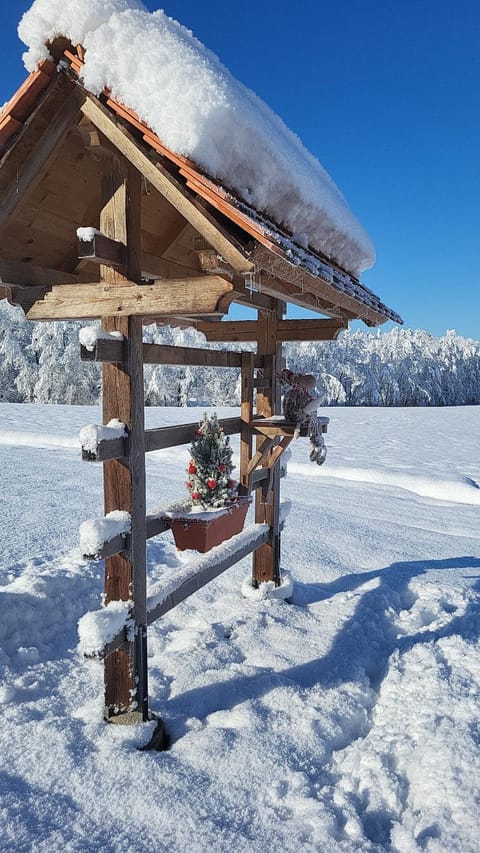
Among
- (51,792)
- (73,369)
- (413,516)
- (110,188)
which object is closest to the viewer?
(51,792)

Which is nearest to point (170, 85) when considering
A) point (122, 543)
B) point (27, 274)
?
→ point (27, 274)

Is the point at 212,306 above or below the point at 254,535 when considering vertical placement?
above

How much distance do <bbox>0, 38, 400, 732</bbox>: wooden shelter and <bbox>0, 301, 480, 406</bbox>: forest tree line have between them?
26.6 metres

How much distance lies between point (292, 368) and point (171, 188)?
42.7 m

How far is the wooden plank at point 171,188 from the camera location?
2.56 meters

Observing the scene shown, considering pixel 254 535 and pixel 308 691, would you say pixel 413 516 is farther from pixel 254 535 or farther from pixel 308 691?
pixel 308 691

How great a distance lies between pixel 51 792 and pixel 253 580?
2.89m

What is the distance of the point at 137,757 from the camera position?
9.62ft

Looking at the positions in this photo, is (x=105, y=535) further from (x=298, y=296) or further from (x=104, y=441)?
(x=298, y=296)

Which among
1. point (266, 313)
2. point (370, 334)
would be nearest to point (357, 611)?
point (266, 313)

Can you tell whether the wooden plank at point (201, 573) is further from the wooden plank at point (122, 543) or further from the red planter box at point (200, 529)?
the wooden plank at point (122, 543)

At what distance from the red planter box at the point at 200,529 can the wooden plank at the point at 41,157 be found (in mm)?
2183

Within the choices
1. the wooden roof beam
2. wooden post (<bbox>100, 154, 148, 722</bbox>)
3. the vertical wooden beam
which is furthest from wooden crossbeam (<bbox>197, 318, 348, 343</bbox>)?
wooden post (<bbox>100, 154, 148, 722</bbox>)

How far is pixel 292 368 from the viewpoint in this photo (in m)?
45.0
